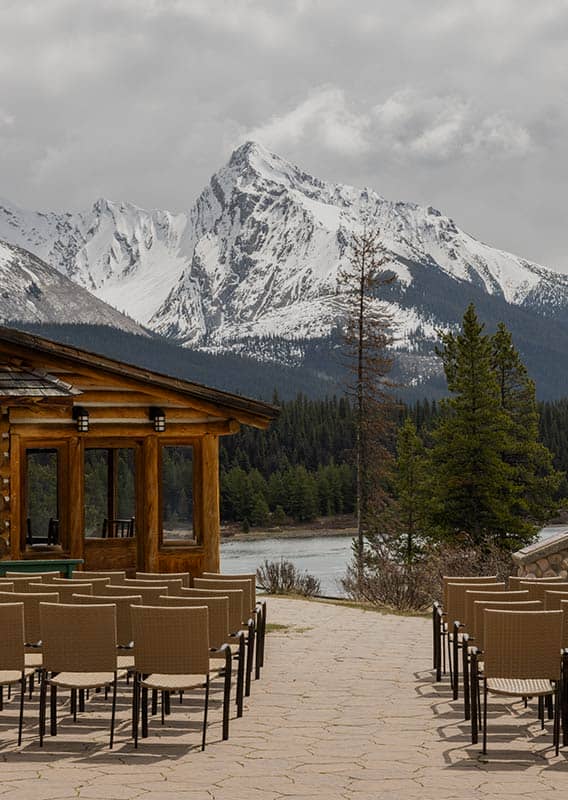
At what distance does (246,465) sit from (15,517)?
9332cm

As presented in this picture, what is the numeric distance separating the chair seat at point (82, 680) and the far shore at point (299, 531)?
6943cm

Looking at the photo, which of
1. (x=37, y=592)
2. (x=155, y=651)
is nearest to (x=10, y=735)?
(x=155, y=651)

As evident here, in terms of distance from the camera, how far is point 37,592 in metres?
8.49

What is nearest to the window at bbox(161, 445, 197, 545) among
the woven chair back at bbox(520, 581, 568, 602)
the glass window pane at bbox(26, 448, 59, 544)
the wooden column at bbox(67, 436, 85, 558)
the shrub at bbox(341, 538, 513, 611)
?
the wooden column at bbox(67, 436, 85, 558)

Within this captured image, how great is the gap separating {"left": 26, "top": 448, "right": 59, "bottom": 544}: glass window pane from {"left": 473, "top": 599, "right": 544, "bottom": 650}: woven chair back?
8.06 metres

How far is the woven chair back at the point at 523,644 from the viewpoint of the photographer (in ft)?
22.5

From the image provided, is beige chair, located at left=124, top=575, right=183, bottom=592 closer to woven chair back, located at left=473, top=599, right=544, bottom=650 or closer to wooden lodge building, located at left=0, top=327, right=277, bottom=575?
woven chair back, located at left=473, top=599, right=544, bottom=650

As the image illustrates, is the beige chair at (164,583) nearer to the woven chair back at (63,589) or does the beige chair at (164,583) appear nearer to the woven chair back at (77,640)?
the woven chair back at (63,589)

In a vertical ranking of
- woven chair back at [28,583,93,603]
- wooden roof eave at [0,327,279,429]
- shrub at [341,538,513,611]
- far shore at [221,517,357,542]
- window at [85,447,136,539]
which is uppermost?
wooden roof eave at [0,327,279,429]

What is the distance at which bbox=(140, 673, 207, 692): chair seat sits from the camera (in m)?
6.88

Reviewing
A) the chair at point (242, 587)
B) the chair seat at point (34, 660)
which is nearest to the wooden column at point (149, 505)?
the chair at point (242, 587)

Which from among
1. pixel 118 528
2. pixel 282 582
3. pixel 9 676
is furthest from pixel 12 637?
pixel 282 582

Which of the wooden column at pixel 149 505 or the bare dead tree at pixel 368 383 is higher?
the bare dead tree at pixel 368 383

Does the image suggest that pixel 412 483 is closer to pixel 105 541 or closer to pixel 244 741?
pixel 105 541
